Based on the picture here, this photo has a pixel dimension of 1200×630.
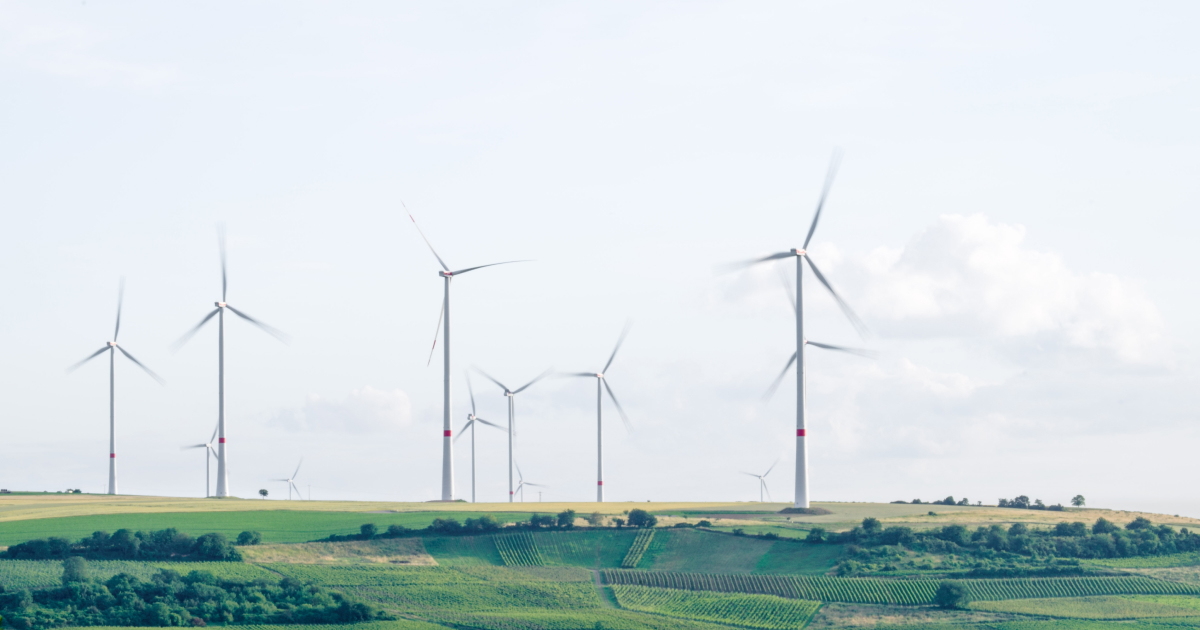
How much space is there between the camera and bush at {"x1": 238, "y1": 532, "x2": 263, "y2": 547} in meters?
123

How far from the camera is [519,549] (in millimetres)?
129125

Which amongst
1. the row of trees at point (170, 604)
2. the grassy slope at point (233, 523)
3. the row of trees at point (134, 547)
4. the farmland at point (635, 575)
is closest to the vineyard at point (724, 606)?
the farmland at point (635, 575)

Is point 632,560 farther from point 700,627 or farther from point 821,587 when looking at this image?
point 700,627

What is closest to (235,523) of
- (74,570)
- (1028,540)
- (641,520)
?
(74,570)

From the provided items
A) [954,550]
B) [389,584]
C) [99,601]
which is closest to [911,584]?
[954,550]

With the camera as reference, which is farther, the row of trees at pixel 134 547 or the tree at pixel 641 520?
the tree at pixel 641 520

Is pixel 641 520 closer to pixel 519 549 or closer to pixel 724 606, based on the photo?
pixel 519 549

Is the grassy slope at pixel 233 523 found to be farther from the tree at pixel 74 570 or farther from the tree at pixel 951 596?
the tree at pixel 951 596

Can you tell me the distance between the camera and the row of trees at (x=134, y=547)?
378ft

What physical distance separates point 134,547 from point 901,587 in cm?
7212

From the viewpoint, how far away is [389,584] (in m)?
110

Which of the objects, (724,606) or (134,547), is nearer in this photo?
(724,606)

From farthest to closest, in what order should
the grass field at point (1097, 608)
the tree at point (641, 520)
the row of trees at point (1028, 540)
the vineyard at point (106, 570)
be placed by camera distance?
1. the tree at point (641, 520)
2. the row of trees at point (1028, 540)
3. the vineyard at point (106, 570)
4. the grass field at point (1097, 608)

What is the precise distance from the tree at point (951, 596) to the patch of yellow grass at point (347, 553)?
49429mm
